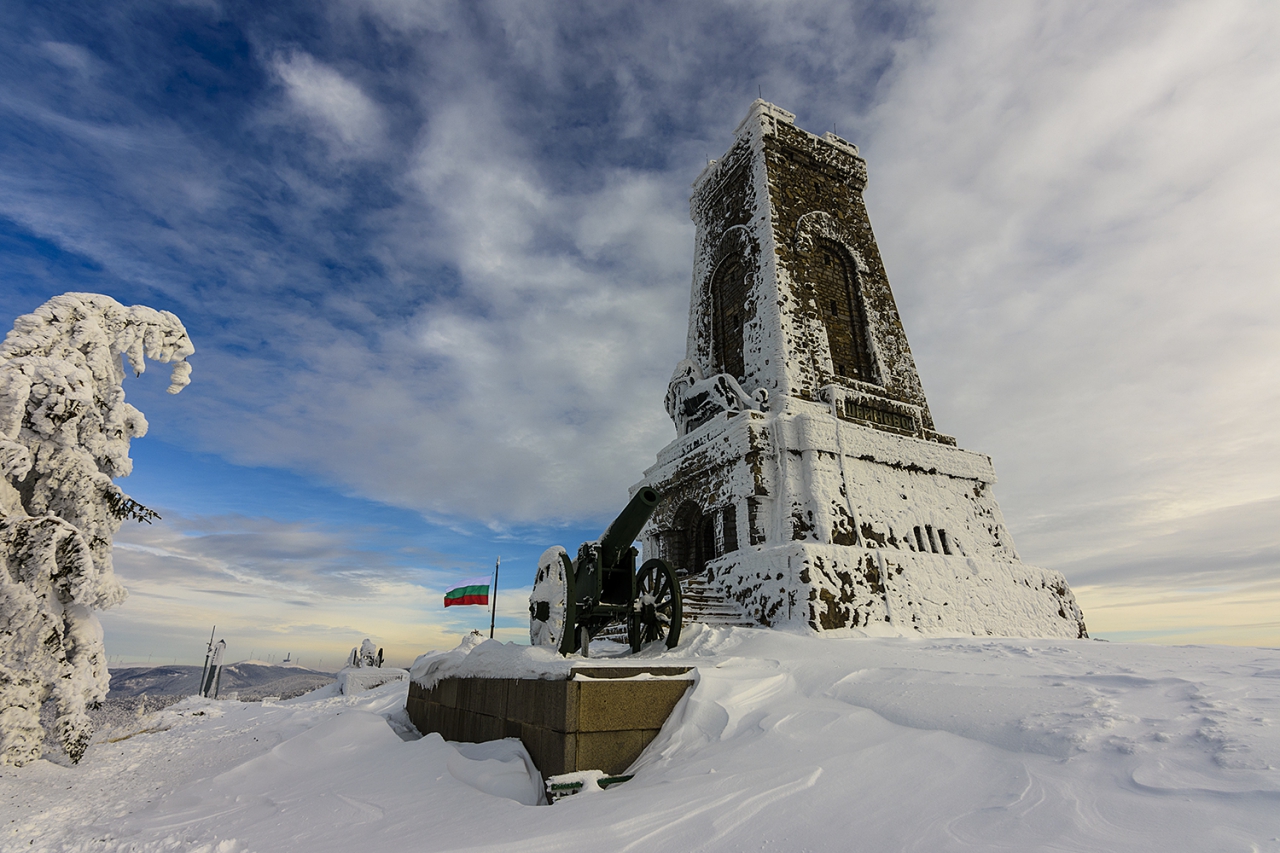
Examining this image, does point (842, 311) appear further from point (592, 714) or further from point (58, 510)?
point (58, 510)

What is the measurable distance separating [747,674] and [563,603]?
8.08 ft

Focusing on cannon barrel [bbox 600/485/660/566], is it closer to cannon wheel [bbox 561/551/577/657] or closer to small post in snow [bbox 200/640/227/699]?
cannon wheel [bbox 561/551/577/657]

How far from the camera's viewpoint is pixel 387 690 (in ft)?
40.7

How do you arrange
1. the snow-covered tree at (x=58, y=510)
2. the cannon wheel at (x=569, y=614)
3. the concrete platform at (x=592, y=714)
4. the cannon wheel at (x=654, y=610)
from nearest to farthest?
the concrete platform at (x=592, y=714) → the snow-covered tree at (x=58, y=510) → the cannon wheel at (x=569, y=614) → the cannon wheel at (x=654, y=610)

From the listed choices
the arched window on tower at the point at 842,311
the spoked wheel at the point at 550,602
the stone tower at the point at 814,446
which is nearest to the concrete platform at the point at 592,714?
the spoked wheel at the point at 550,602

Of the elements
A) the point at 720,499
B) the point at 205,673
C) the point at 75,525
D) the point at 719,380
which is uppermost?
the point at 719,380

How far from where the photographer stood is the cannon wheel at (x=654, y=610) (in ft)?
25.5

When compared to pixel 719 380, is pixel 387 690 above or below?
below

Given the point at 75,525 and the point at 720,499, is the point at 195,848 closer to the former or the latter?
the point at 75,525

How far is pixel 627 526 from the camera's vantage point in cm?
729

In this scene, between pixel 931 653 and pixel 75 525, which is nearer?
pixel 931 653

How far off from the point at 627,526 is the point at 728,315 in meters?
9.58

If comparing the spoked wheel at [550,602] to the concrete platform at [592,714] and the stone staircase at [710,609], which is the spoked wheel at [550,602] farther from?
the stone staircase at [710,609]

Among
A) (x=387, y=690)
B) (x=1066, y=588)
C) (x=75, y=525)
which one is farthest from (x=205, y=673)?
(x=1066, y=588)
